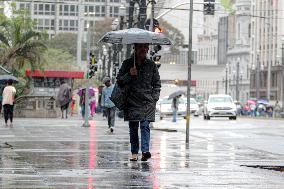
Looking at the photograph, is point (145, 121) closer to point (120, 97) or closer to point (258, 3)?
point (120, 97)

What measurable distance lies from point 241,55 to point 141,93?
160 meters

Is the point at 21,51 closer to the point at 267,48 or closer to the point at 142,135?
the point at 142,135

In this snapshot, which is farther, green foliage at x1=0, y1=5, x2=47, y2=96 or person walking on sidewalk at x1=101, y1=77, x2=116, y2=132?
green foliage at x1=0, y1=5, x2=47, y2=96

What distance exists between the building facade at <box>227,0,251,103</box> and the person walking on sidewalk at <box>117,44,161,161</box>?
15109 cm

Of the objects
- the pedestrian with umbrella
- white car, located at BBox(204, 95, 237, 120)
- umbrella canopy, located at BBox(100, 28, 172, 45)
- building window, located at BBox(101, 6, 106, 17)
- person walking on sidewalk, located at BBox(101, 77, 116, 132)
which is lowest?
white car, located at BBox(204, 95, 237, 120)

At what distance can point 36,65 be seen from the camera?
203 feet

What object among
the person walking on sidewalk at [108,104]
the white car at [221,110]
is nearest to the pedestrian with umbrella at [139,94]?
the person walking on sidewalk at [108,104]

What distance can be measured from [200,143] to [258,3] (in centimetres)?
13622

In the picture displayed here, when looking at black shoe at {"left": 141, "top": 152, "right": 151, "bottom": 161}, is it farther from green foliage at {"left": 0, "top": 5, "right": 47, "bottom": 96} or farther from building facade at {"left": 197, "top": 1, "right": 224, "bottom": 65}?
building facade at {"left": 197, "top": 1, "right": 224, "bottom": 65}

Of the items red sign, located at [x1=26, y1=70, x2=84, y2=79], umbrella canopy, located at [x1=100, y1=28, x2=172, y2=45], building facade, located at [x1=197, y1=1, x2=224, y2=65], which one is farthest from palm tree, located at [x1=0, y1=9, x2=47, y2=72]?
building facade, located at [x1=197, y1=1, x2=224, y2=65]

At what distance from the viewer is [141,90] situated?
17.6 meters

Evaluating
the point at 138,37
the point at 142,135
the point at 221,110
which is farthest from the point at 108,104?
the point at 221,110

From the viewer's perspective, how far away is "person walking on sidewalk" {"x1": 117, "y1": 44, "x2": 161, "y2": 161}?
1756 centimetres

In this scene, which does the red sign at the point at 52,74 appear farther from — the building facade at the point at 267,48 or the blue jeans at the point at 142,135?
the building facade at the point at 267,48
